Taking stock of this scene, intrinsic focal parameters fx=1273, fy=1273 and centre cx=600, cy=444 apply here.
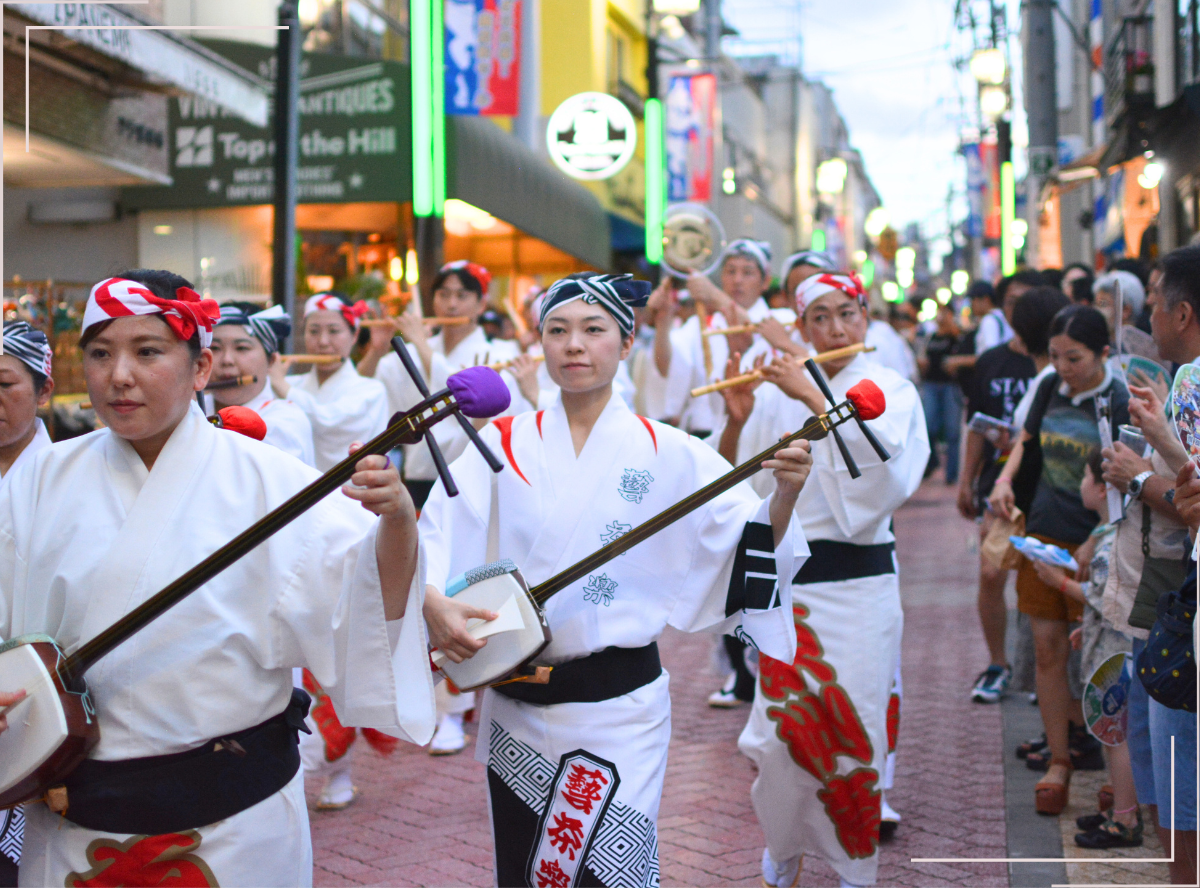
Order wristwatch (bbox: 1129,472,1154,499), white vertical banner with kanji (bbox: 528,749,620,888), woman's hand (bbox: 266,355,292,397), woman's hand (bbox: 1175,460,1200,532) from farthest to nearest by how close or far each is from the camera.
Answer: woman's hand (bbox: 266,355,292,397) → wristwatch (bbox: 1129,472,1154,499) → white vertical banner with kanji (bbox: 528,749,620,888) → woman's hand (bbox: 1175,460,1200,532)

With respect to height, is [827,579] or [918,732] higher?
[827,579]

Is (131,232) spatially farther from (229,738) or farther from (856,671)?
(229,738)

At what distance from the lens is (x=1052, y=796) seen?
4762 mm

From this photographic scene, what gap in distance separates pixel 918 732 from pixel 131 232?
9.36 m

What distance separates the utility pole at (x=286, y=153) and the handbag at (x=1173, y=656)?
200 inches

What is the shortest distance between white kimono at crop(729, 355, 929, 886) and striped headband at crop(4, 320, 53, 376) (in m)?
2.37

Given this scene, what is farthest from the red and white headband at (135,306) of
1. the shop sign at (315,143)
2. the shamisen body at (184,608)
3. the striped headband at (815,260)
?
the shop sign at (315,143)

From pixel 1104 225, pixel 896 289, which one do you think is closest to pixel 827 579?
pixel 1104 225

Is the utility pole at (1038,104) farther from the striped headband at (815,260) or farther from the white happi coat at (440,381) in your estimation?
the white happi coat at (440,381)

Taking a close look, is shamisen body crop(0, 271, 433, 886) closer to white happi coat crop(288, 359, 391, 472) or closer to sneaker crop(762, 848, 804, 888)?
sneaker crop(762, 848, 804, 888)

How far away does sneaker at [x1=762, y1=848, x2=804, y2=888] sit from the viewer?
4.10 metres

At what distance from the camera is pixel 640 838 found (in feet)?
9.94

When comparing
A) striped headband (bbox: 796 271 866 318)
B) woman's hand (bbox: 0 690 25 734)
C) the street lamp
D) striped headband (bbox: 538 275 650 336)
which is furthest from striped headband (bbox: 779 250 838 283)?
the street lamp

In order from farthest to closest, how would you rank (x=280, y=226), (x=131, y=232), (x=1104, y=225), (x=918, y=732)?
(x=1104, y=225) → (x=131, y=232) → (x=280, y=226) → (x=918, y=732)
